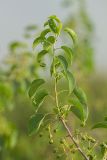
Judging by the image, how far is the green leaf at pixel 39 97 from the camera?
2820mm

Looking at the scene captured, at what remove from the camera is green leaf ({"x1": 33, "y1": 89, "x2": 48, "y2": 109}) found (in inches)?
111

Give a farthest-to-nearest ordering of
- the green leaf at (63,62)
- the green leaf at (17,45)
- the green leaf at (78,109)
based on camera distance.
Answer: the green leaf at (17,45) < the green leaf at (78,109) < the green leaf at (63,62)

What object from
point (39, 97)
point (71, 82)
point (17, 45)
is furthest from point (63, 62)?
point (17, 45)

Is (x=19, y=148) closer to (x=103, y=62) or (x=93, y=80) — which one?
(x=93, y=80)

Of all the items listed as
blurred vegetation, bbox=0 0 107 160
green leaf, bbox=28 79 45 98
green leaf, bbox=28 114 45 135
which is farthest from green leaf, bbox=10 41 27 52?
green leaf, bbox=28 114 45 135

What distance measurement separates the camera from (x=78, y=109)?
2830mm

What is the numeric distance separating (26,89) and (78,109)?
2570 mm

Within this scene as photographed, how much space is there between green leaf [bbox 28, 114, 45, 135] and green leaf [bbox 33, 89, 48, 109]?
0.15 ft

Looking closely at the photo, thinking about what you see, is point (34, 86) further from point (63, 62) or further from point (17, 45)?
point (17, 45)

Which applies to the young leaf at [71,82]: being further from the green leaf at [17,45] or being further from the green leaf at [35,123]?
the green leaf at [17,45]

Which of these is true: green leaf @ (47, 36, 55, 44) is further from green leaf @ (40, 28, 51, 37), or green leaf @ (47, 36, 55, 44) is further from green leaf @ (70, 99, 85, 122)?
green leaf @ (70, 99, 85, 122)

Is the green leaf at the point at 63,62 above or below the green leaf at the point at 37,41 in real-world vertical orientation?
below

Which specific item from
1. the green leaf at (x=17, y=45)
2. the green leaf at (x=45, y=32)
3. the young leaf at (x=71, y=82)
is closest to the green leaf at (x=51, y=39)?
the green leaf at (x=45, y=32)

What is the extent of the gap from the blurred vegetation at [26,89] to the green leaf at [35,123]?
14 centimetres
